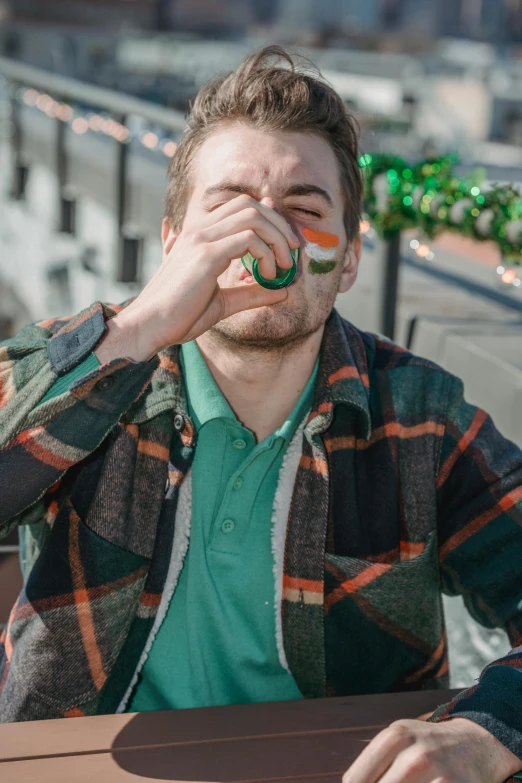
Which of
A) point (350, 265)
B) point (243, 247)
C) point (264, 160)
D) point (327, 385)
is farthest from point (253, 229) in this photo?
point (350, 265)

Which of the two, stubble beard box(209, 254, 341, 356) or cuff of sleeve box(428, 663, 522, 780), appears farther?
stubble beard box(209, 254, 341, 356)

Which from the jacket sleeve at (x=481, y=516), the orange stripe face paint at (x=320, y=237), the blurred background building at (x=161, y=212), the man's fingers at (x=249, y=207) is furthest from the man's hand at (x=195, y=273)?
the blurred background building at (x=161, y=212)

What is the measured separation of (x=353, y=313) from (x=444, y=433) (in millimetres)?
2097

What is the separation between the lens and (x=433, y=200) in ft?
11.2

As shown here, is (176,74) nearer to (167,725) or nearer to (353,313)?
(353,313)

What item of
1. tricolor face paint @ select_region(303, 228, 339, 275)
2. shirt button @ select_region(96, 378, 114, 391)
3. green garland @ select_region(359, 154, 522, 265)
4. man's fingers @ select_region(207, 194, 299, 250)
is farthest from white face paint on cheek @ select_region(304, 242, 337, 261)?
green garland @ select_region(359, 154, 522, 265)

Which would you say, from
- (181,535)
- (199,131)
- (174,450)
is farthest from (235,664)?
(199,131)

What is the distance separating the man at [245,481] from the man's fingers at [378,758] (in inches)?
7.9

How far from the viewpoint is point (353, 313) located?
404 cm

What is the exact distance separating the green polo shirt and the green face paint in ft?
1.26

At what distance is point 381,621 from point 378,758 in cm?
54

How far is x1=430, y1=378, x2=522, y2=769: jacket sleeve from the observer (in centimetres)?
190

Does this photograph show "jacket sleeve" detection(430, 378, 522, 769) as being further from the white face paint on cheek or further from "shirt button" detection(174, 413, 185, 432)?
"shirt button" detection(174, 413, 185, 432)

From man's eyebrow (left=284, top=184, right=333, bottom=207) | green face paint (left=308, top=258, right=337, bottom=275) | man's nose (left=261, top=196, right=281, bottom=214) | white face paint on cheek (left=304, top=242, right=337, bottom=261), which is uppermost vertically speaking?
man's eyebrow (left=284, top=184, right=333, bottom=207)
